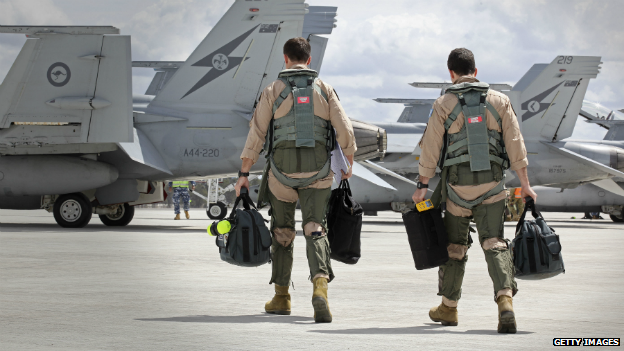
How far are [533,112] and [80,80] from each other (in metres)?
16.2

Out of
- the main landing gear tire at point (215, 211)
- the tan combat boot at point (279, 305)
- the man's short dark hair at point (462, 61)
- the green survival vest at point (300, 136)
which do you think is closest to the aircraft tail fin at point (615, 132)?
the main landing gear tire at point (215, 211)

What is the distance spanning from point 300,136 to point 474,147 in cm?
120

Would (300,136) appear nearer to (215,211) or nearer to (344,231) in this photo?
(344,231)

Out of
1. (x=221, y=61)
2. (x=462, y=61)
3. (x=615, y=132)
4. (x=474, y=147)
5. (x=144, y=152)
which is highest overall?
(x=615, y=132)

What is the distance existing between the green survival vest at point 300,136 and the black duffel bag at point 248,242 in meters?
0.36

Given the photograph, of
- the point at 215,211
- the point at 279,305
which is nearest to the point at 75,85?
the point at 279,305

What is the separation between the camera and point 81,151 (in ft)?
47.8

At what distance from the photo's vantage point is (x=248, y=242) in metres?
5.00

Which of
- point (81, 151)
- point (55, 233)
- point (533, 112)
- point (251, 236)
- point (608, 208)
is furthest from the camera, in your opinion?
point (608, 208)

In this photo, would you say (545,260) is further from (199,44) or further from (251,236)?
(199,44)

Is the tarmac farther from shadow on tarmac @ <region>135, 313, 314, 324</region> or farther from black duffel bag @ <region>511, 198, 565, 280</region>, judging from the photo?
black duffel bag @ <region>511, 198, 565, 280</region>

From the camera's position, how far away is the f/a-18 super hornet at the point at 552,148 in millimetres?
23406

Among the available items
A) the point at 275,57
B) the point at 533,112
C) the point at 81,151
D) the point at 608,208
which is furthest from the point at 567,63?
the point at 81,151

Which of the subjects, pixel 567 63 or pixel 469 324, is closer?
pixel 469 324
